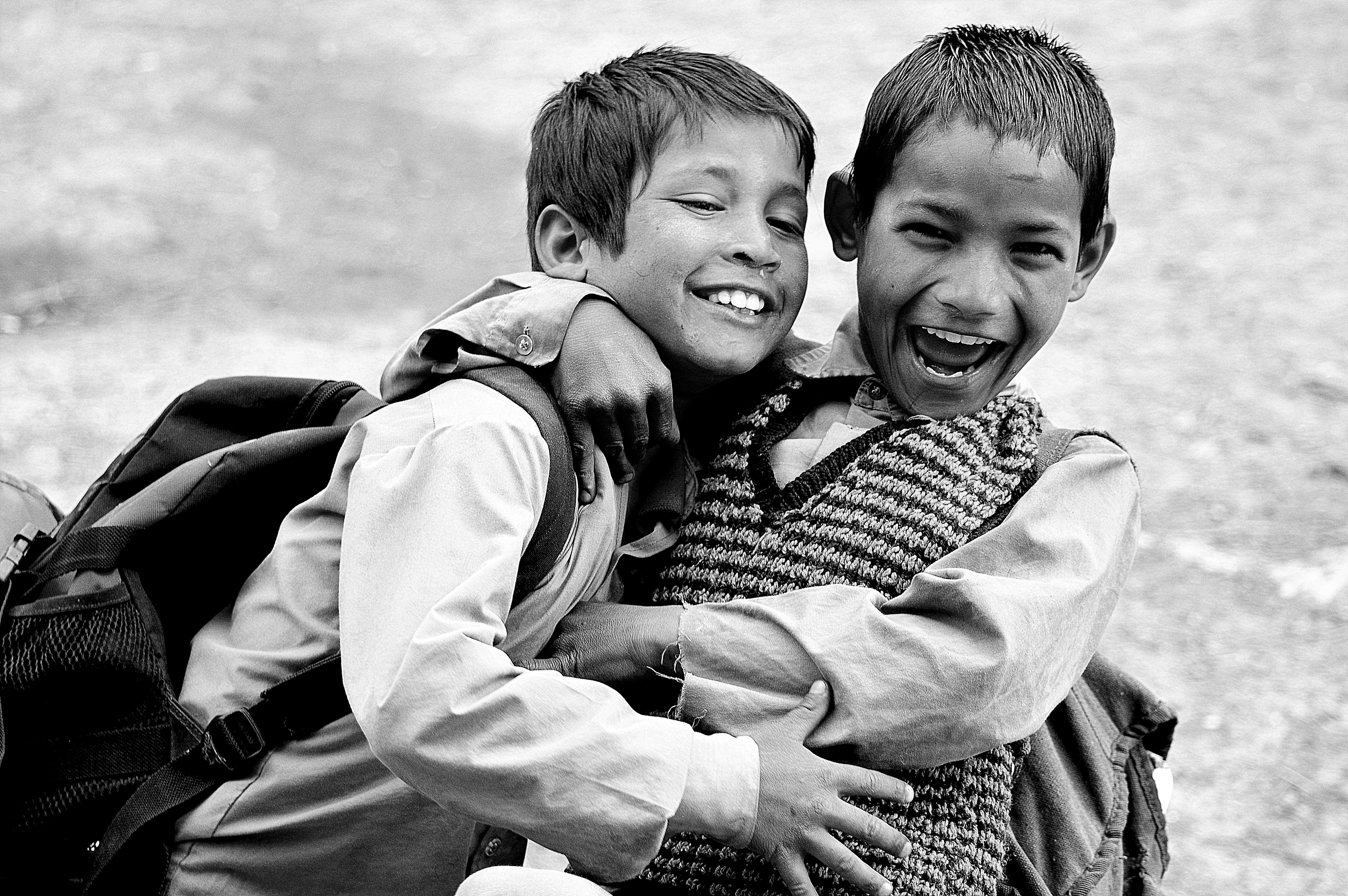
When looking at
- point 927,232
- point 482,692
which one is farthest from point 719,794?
point 927,232

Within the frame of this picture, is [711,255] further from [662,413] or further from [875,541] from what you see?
[875,541]

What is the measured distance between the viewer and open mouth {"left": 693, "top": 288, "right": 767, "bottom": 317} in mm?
2129

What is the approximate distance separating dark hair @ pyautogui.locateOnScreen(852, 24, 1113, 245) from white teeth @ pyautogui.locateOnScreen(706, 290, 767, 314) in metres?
0.26

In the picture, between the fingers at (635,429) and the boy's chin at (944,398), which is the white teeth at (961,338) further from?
the fingers at (635,429)

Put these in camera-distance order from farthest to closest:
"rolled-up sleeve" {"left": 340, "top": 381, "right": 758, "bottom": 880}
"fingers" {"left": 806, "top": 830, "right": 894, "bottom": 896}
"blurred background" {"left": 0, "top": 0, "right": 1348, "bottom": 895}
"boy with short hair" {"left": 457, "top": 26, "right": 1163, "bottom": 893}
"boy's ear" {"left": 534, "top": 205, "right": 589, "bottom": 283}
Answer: "blurred background" {"left": 0, "top": 0, "right": 1348, "bottom": 895}
"boy's ear" {"left": 534, "top": 205, "right": 589, "bottom": 283}
"boy with short hair" {"left": 457, "top": 26, "right": 1163, "bottom": 893}
"fingers" {"left": 806, "top": 830, "right": 894, "bottom": 896}
"rolled-up sleeve" {"left": 340, "top": 381, "right": 758, "bottom": 880}

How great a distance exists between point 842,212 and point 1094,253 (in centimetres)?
41

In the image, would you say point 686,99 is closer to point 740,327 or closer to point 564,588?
point 740,327

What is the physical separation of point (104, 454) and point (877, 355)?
3.71m

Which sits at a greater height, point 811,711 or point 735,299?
point 735,299

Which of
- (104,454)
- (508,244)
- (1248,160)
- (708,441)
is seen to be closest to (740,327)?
(708,441)

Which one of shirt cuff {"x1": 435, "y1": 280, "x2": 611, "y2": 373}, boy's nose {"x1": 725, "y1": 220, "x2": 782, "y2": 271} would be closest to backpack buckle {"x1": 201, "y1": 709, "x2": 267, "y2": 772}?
shirt cuff {"x1": 435, "y1": 280, "x2": 611, "y2": 373}

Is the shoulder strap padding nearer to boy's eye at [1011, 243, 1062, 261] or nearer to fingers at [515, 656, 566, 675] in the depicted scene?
fingers at [515, 656, 566, 675]

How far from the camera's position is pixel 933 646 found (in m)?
1.87

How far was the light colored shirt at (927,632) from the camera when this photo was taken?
1873 mm
